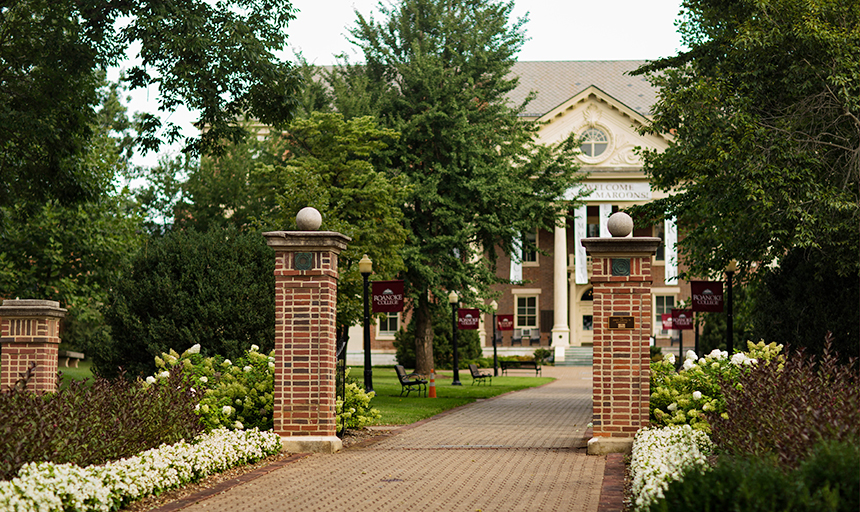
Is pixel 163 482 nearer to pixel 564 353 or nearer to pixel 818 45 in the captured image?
pixel 818 45

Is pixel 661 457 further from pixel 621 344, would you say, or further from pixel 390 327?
pixel 390 327

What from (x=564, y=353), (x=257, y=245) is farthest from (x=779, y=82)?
(x=564, y=353)

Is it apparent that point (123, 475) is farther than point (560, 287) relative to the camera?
No

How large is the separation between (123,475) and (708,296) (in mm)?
14055

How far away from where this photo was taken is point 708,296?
18391 millimetres

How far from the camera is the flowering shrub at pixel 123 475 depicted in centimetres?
596

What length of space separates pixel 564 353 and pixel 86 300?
2814 centimetres

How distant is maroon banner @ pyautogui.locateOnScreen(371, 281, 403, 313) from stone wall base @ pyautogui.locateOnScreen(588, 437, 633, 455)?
8336 millimetres

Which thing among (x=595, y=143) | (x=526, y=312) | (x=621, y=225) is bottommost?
(x=526, y=312)

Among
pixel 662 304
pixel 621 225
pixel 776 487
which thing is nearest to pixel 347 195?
pixel 621 225

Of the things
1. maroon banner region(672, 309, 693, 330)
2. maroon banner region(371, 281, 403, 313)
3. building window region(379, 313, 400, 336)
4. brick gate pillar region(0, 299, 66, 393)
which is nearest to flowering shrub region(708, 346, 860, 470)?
brick gate pillar region(0, 299, 66, 393)

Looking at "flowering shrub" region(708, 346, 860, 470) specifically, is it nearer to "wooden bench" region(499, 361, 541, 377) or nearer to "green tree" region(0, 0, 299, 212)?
"green tree" region(0, 0, 299, 212)

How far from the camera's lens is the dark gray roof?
54344 mm

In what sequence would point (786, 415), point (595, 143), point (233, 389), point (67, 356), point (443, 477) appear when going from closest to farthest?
point (786, 415), point (443, 477), point (233, 389), point (67, 356), point (595, 143)
